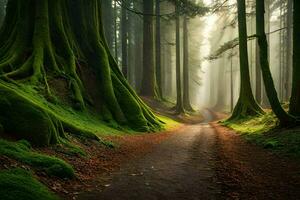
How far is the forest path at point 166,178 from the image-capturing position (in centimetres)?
668

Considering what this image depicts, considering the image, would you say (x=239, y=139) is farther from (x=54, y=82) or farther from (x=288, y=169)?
(x=54, y=82)

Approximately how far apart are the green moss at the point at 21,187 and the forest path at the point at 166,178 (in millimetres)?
769

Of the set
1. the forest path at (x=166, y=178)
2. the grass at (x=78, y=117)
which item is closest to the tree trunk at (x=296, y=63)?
the forest path at (x=166, y=178)

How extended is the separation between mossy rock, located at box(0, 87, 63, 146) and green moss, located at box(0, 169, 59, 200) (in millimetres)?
2335

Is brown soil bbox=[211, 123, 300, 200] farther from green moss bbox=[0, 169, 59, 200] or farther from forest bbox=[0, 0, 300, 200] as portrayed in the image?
green moss bbox=[0, 169, 59, 200]

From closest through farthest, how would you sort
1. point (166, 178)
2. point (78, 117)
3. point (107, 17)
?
point (166, 178), point (78, 117), point (107, 17)

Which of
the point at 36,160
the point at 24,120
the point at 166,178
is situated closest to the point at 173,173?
the point at 166,178

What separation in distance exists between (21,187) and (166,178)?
10.9ft

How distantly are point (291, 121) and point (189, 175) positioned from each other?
23.1 feet

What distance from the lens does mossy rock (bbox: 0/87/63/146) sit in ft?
27.8

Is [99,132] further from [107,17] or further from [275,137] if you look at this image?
[107,17]

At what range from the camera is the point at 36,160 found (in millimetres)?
7312

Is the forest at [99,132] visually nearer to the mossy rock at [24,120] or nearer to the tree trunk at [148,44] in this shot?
the mossy rock at [24,120]

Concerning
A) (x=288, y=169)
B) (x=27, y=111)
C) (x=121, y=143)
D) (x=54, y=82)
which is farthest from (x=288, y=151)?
(x=54, y=82)
